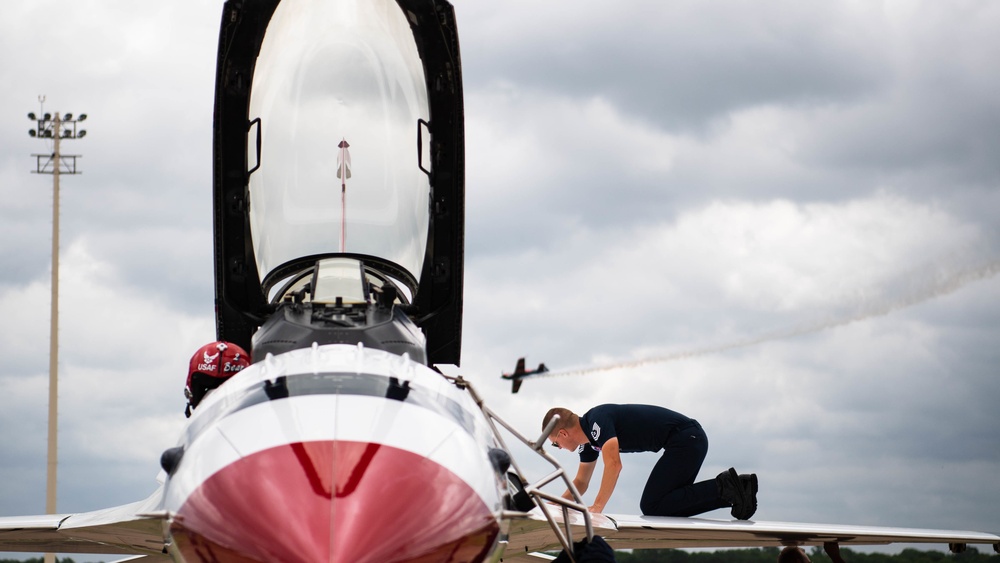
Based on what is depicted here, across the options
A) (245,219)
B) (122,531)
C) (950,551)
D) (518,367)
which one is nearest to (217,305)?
(245,219)

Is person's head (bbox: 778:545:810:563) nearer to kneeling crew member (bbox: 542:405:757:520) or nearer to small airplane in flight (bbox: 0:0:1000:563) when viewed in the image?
small airplane in flight (bbox: 0:0:1000:563)

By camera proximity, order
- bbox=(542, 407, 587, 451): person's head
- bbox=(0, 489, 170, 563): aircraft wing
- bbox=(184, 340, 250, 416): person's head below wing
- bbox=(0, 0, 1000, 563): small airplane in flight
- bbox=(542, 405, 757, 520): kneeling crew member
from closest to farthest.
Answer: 1. bbox=(0, 0, 1000, 563): small airplane in flight
2. bbox=(0, 489, 170, 563): aircraft wing
3. bbox=(184, 340, 250, 416): person's head below wing
4. bbox=(542, 405, 757, 520): kneeling crew member
5. bbox=(542, 407, 587, 451): person's head

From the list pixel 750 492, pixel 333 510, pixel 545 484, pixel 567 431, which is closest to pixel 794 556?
pixel 750 492

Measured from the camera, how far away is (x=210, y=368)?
6586 millimetres

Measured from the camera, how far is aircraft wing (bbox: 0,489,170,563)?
19.5 ft

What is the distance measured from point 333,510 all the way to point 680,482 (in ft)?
20.6

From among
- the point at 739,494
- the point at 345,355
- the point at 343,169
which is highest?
the point at 343,169

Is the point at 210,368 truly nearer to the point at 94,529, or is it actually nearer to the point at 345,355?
the point at 94,529

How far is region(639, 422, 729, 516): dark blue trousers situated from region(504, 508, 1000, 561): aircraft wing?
372mm

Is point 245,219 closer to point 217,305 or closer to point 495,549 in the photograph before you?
point 217,305

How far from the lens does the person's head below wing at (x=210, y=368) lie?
258 inches

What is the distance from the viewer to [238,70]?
334 inches

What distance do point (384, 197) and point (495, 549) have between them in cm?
472

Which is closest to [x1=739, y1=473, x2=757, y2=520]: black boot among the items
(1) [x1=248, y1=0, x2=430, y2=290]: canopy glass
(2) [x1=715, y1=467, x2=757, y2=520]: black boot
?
(2) [x1=715, y1=467, x2=757, y2=520]: black boot
